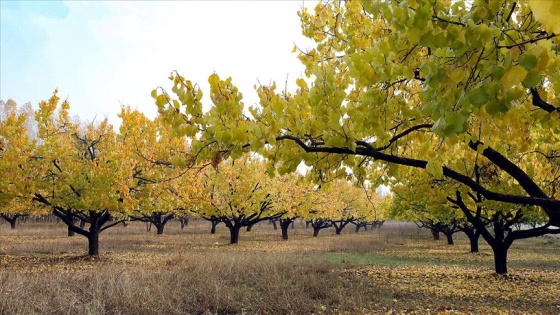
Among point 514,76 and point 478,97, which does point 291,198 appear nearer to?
point 478,97

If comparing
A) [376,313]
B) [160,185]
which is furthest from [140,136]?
[376,313]

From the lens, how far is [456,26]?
2316 millimetres

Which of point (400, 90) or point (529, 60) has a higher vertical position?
point (400, 90)

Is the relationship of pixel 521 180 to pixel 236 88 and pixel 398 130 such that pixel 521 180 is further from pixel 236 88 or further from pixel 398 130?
pixel 236 88

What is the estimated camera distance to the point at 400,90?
17.6 feet

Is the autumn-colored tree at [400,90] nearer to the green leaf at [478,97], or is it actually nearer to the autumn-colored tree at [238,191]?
the green leaf at [478,97]

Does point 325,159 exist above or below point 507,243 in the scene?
above

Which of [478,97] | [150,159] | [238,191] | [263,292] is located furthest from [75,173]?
[478,97]

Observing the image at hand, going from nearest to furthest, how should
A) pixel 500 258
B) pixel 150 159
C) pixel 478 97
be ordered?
pixel 478 97, pixel 500 258, pixel 150 159

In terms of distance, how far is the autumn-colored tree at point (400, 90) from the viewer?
87.4 inches

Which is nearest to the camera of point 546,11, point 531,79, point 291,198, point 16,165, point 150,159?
point 546,11

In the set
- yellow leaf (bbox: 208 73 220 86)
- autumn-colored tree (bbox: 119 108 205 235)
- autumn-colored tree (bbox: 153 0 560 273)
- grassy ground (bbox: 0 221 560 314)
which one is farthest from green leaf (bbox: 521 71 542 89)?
autumn-colored tree (bbox: 119 108 205 235)

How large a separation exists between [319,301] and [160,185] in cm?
1028

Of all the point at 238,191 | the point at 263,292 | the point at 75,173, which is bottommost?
the point at 263,292
